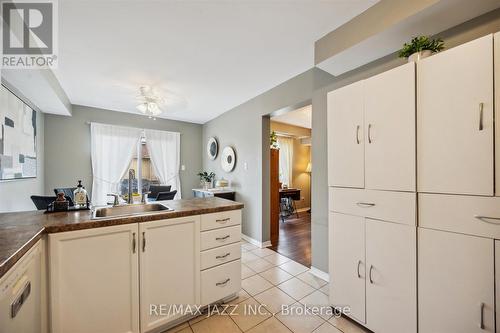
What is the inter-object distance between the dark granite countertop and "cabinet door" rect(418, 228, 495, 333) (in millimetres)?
1512

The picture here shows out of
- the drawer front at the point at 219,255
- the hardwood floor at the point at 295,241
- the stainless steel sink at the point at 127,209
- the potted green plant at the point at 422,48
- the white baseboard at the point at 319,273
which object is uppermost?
the potted green plant at the point at 422,48

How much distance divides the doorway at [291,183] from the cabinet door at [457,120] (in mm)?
1584

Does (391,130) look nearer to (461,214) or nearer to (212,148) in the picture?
(461,214)

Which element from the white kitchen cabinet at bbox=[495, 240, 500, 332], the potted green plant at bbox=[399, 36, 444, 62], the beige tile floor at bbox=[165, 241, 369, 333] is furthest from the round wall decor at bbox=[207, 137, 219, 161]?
the white kitchen cabinet at bbox=[495, 240, 500, 332]

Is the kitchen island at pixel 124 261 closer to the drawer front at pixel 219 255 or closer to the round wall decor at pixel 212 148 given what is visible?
the drawer front at pixel 219 255

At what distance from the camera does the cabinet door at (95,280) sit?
1123mm

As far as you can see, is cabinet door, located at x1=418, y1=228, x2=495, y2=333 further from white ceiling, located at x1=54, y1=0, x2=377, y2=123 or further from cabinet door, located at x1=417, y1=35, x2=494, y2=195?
white ceiling, located at x1=54, y1=0, x2=377, y2=123

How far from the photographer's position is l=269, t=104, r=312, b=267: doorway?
3232 mm

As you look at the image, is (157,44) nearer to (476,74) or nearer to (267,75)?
(267,75)

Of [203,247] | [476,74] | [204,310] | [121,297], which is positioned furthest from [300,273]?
[476,74]

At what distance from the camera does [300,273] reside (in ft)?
7.63

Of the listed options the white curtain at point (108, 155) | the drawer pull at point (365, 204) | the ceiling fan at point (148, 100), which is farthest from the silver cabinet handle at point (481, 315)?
the white curtain at point (108, 155)

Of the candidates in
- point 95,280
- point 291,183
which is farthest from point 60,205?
point 291,183

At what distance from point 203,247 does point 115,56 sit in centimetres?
220
